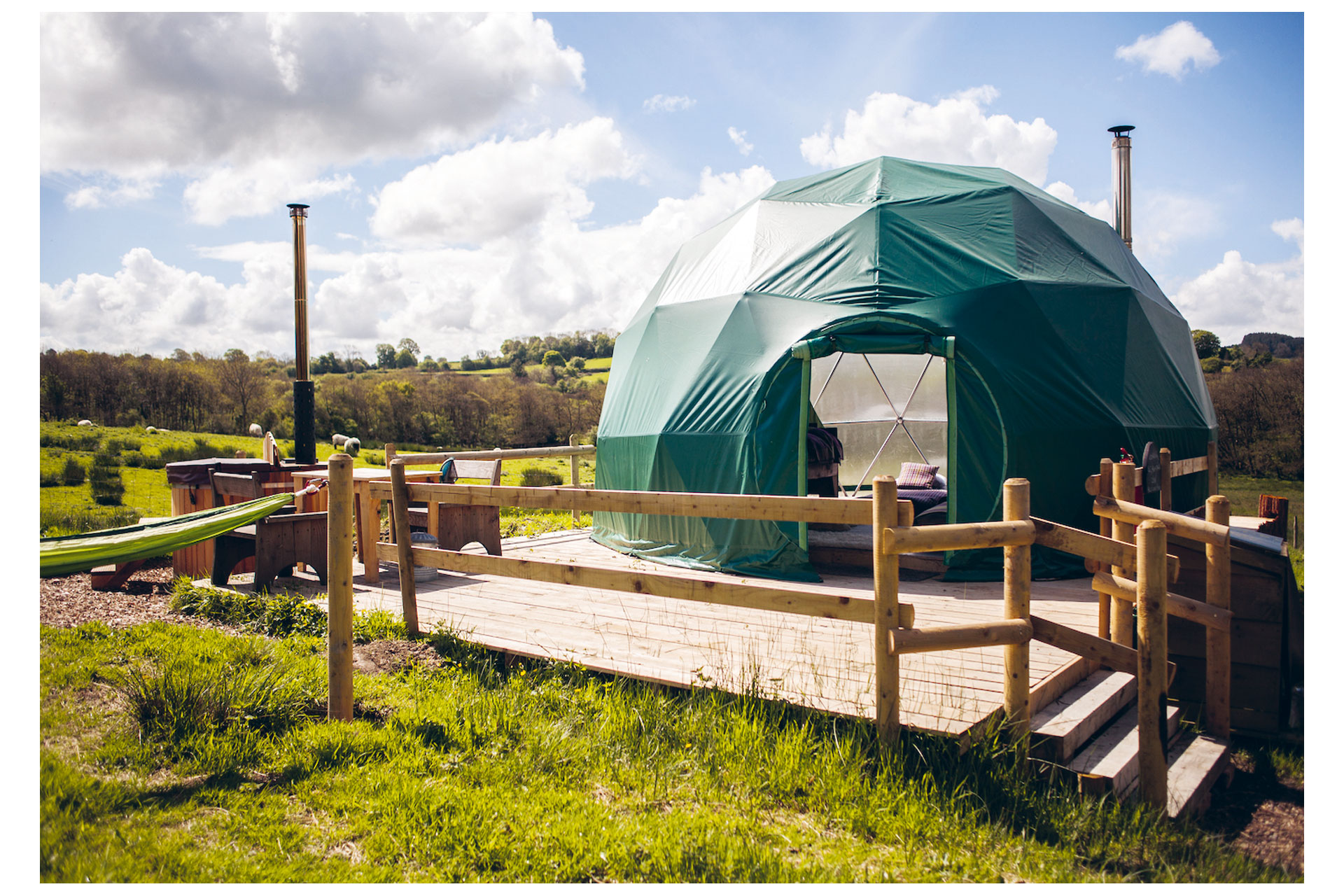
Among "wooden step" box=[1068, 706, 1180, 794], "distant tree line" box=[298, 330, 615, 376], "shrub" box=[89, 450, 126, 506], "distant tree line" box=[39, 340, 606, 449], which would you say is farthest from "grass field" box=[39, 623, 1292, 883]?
"distant tree line" box=[298, 330, 615, 376]

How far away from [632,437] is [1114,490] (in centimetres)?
510

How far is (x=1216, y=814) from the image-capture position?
3713 millimetres

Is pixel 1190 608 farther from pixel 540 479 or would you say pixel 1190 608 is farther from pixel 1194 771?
pixel 540 479

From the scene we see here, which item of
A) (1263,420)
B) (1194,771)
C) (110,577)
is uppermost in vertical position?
(1263,420)

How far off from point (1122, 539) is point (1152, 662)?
67.1 inches

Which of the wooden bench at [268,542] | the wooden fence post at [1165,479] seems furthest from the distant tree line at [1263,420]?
the wooden bench at [268,542]

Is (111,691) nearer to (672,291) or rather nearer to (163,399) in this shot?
(672,291)

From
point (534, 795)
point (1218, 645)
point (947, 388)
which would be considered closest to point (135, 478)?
point (947, 388)

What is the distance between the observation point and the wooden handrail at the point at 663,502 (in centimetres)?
361

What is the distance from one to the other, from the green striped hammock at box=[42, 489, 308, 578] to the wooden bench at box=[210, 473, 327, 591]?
164 cm

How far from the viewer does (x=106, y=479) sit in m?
15.8

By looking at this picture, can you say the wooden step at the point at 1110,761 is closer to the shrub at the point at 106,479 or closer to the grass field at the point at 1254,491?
the grass field at the point at 1254,491

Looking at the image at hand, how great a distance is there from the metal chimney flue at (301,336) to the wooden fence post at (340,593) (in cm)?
804
